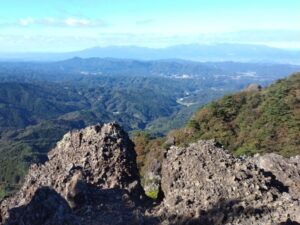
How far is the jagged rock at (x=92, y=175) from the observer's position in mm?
12172

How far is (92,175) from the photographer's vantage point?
14.0 meters

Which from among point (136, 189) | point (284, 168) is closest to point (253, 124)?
point (284, 168)

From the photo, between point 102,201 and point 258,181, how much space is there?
3.77 m

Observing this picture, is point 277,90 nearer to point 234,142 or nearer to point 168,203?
point 234,142

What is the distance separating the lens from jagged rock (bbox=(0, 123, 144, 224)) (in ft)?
39.9

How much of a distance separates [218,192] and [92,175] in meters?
3.83

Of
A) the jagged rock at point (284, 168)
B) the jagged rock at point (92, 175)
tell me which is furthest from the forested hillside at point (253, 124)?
the jagged rock at point (92, 175)

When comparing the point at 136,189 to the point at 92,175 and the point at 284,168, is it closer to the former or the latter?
the point at 92,175

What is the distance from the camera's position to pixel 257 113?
68.1 m

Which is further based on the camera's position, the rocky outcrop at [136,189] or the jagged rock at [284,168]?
the jagged rock at [284,168]

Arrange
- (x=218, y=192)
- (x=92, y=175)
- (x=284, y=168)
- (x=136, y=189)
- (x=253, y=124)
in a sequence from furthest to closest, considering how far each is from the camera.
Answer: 1. (x=253, y=124)
2. (x=284, y=168)
3. (x=92, y=175)
4. (x=136, y=189)
5. (x=218, y=192)

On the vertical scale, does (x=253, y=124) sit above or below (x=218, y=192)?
below

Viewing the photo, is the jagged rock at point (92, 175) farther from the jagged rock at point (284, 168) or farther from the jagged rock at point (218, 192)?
the jagged rock at point (284, 168)

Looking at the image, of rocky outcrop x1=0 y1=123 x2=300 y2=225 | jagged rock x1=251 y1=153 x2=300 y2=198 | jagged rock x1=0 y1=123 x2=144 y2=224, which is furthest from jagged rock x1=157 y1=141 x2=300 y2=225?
jagged rock x1=0 y1=123 x2=144 y2=224
